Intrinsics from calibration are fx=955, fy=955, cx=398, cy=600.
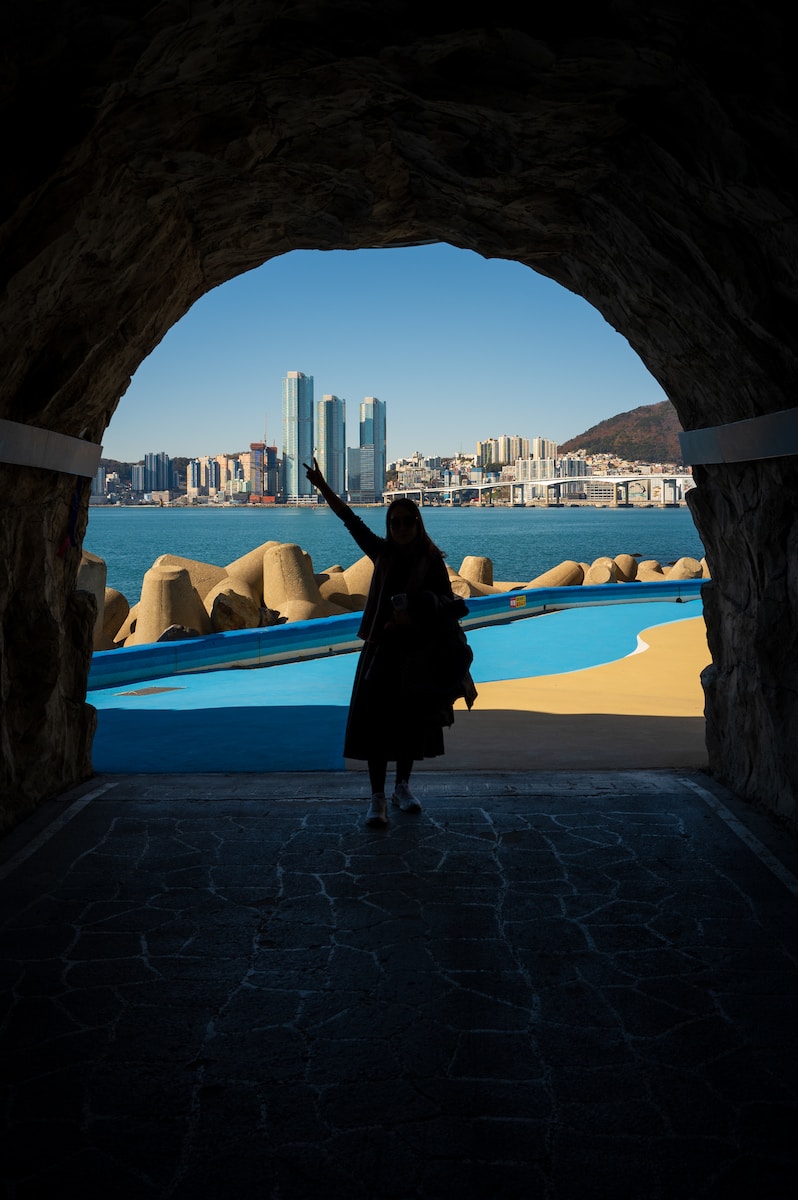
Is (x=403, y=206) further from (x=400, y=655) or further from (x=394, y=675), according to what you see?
(x=394, y=675)

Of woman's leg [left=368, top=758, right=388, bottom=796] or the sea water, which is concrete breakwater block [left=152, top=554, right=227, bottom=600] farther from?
the sea water

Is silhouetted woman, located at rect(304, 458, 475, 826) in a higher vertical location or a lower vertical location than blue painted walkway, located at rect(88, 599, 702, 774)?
higher

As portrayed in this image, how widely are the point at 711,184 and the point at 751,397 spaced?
54.0 inches

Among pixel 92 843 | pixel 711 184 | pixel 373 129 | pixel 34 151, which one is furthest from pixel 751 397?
pixel 92 843

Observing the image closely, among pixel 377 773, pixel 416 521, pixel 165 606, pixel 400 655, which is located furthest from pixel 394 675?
pixel 165 606

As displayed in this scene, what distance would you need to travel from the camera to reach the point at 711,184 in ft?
13.5

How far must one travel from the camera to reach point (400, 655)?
5.38m

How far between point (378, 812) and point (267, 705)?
5549 mm

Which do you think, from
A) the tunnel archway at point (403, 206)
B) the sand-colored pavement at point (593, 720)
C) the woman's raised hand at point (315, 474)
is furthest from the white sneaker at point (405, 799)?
the tunnel archway at point (403, 206)

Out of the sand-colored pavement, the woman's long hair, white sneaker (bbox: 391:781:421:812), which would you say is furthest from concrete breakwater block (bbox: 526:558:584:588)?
the woman's long hair

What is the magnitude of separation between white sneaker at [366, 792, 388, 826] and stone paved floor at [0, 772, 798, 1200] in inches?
3.0

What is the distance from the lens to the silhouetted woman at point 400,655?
5.33 m

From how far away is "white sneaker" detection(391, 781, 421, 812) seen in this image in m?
5.87

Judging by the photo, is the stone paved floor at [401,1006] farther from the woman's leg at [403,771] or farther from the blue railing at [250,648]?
the blue railing at [250,648]
